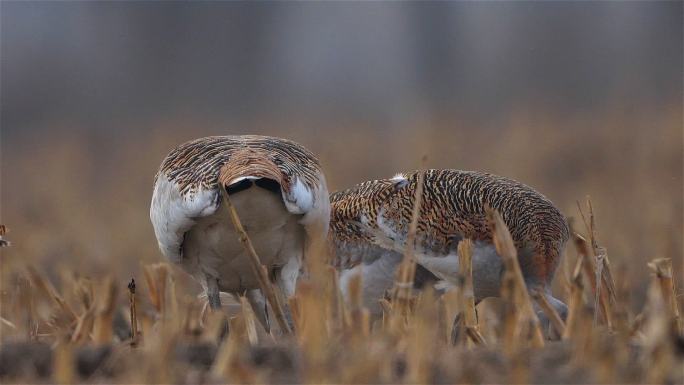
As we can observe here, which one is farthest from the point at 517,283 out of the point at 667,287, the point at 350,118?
the point at 350,118

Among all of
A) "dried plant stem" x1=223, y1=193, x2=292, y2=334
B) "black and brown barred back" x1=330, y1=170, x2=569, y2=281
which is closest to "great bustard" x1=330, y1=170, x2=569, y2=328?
"black and brown barred back" x1=330, y1=170, x2=569, y2=281

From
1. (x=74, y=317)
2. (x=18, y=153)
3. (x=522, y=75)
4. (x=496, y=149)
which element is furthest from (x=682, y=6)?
(x=74, y=317)

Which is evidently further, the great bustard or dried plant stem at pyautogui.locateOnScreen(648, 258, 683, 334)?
the great bustard

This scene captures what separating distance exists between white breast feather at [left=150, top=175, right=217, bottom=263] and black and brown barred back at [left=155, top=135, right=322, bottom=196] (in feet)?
0.09

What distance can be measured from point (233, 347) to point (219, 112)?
33.0ft

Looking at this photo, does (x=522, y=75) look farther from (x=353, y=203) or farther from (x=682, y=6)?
(x=353, y=203)

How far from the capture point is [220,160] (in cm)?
394

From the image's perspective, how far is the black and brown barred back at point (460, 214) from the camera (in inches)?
185

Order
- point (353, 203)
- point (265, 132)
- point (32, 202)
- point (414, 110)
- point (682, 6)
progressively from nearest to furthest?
point (353, 203) → point (32, 202) → point (265, 132) → point (414, 110) → point (682, 6)

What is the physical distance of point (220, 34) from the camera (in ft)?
45.3

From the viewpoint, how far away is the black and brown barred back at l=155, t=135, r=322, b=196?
12.5ft

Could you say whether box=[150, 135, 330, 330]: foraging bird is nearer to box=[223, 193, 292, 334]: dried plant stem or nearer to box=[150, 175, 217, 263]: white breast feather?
box=[150, 175, 217, 263]: white breast feather

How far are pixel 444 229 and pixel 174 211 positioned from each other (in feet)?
4.37

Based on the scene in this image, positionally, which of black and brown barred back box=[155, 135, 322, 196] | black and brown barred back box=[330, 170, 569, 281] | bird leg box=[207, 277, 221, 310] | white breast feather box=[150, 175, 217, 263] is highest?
black and brown barred back box=[155, 135, 322, 196]
